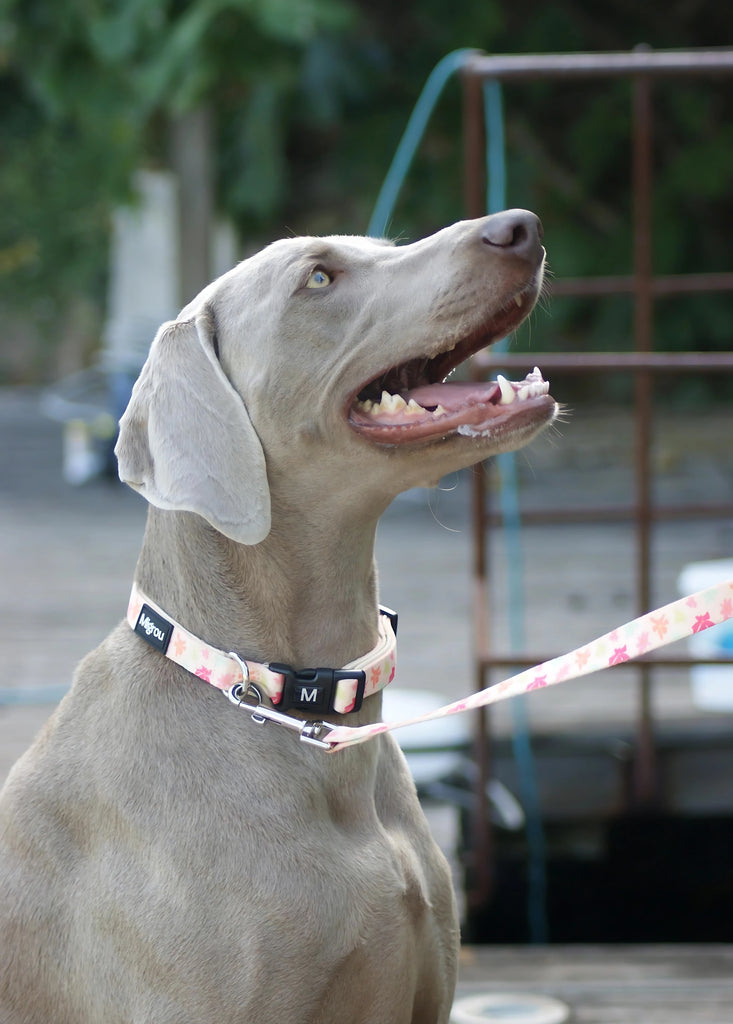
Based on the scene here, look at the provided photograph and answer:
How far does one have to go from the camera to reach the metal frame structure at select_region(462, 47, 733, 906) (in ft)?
10.5

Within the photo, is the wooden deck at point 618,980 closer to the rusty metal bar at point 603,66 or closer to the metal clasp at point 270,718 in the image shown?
the metal clasp at point 270,718

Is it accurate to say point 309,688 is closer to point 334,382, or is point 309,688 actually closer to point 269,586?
point 269,586

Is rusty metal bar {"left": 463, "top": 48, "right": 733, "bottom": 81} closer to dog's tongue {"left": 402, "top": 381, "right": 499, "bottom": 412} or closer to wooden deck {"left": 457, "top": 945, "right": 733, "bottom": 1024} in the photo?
dog's tongue {"left": 402, "top": 381, "right": 499, "bottom": 412}

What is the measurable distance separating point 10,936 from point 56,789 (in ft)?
0.68

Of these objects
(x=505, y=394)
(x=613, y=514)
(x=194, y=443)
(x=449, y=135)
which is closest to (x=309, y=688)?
(x=194, y=443)

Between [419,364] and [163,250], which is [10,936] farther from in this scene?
[163,250]

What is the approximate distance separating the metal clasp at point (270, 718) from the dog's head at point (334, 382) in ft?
0.68

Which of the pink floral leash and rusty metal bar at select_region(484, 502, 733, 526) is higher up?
the pink floral leash

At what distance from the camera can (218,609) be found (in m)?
1.82

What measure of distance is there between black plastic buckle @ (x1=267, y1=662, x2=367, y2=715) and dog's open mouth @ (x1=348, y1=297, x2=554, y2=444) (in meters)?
0.33

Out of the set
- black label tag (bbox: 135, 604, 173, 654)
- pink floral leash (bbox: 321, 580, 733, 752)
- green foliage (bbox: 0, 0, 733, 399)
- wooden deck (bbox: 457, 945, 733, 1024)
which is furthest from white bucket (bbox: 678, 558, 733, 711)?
green foliage (bbox: 0, 0, 733, 399)

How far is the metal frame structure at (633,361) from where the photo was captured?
321 centimetres

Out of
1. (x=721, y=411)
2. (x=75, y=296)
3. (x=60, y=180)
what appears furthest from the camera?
(x=75, y=296)

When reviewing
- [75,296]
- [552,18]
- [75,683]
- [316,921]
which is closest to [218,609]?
[75,683]
